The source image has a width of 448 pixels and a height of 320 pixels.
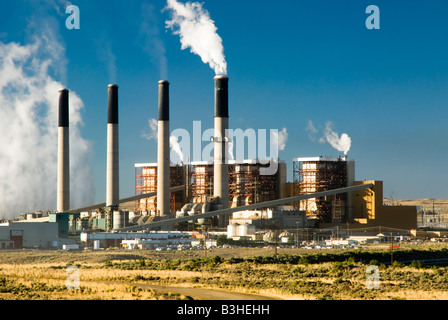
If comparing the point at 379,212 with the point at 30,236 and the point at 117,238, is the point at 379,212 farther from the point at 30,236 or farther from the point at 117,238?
the point at 30,236

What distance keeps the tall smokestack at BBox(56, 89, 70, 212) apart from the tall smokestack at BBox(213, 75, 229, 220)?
23.7m

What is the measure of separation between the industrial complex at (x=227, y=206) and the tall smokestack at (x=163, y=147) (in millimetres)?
144

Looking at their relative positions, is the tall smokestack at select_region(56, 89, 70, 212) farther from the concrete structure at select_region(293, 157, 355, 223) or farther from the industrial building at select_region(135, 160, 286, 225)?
the concrete structure at select_region(293, 157, 355, 223)

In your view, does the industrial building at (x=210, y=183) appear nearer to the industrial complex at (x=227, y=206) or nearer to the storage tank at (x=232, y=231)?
the industrial complex at (x=227, y=206)

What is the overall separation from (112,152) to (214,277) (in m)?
62.1

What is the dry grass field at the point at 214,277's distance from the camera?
40281 millimetres

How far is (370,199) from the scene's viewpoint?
375ft

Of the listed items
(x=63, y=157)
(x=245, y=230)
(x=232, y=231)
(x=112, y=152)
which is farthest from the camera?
(x=63, y=157)

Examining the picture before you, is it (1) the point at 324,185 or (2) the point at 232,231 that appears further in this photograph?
(1) the point at 324,185

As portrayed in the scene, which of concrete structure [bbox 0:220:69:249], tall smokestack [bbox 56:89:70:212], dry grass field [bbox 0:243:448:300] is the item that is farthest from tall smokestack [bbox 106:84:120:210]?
dry grass field [bbox 0:243:448:300]

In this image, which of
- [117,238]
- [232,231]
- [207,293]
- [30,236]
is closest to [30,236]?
[30,236]

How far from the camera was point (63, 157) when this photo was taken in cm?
11475
